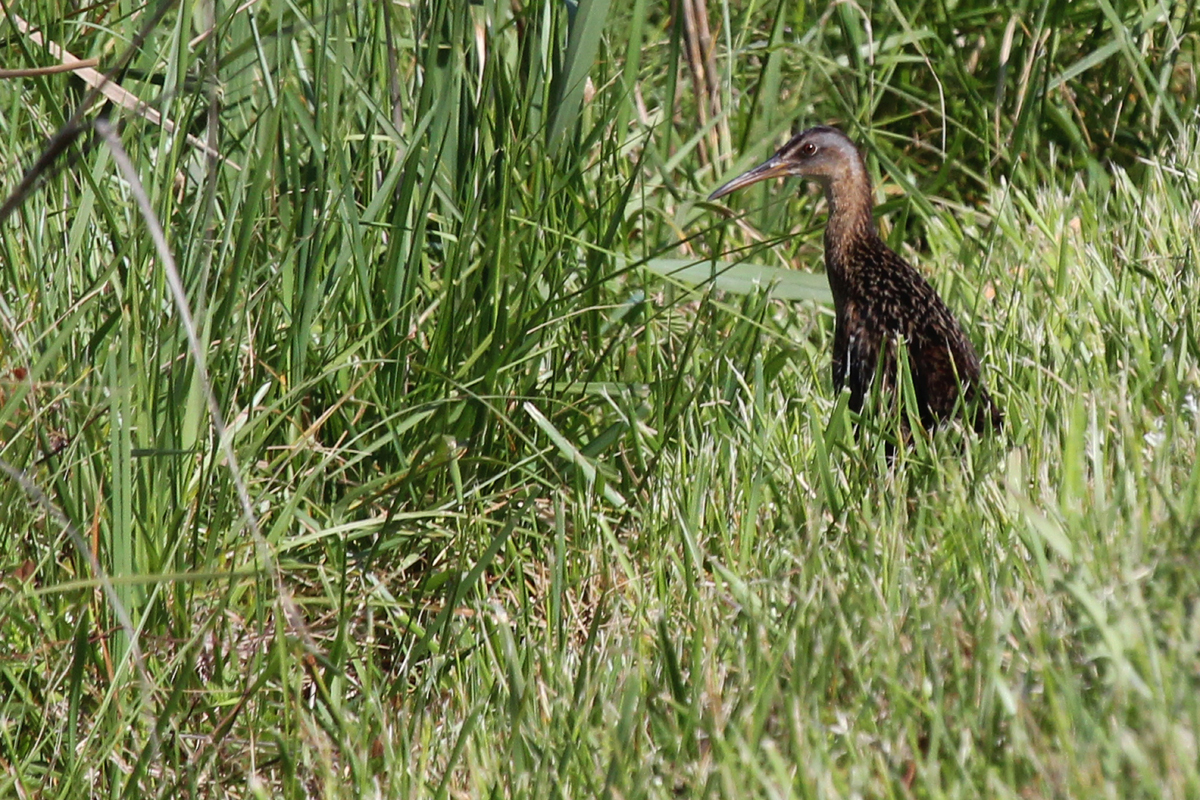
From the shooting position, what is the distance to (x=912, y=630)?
230 centimetres

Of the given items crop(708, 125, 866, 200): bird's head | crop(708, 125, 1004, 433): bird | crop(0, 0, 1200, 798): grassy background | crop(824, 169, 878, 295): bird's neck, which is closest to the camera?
crop(0, 0, 1200, 798): grassy background

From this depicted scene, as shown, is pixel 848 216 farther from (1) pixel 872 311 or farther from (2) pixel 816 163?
(1) pixel 872 311

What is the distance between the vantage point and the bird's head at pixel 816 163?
4.70m

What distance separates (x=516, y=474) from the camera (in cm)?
369

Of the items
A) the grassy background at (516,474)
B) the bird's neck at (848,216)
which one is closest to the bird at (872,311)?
the bird's neck at (848,216)

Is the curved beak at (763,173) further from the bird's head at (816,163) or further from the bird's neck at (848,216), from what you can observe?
the bird's neck at (848,216)

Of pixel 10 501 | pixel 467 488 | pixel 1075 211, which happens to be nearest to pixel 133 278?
pixel 10 501

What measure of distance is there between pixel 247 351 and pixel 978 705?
1953 millimetres

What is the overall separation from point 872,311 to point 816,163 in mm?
823

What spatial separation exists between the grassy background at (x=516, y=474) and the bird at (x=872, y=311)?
0.11 meters

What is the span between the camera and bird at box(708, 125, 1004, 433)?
3789 mm

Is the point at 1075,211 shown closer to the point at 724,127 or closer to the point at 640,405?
the point at 724,127

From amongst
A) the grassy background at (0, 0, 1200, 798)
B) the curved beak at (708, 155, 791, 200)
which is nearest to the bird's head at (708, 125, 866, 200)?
the curved beak at (708, 155, 791, 200)

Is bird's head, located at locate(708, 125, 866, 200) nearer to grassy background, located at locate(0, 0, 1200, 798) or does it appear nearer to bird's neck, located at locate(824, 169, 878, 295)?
bird's neck, located at locate(824, 169, 878, 295)
